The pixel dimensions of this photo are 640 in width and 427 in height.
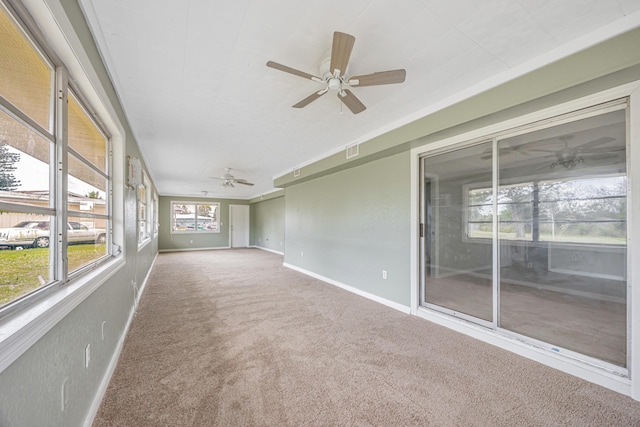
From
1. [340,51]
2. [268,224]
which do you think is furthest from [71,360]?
[268,224]

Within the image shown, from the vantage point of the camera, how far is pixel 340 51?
1635mm

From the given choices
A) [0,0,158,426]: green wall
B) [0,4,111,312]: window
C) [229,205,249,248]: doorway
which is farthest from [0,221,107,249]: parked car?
[229,205,249,248]: doorway

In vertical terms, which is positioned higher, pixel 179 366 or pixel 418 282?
pixel 418 282

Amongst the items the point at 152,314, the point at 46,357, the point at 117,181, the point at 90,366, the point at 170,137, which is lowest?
the point at 152,314

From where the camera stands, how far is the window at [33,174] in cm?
97

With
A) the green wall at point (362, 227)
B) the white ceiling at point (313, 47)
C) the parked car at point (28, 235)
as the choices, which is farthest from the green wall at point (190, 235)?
the parked car at point (28, 235)

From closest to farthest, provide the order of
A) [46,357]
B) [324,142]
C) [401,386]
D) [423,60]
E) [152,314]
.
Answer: [46,357] < [401,386] < [423,60] < [152,314] < [324,142]

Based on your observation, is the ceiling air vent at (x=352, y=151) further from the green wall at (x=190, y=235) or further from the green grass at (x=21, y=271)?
the green wall at (x=190, y=235)

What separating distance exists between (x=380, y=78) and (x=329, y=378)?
227cm

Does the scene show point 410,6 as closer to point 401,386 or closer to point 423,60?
point 423,60

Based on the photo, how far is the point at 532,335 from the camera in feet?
8.07

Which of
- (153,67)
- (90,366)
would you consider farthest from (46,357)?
(153,67)

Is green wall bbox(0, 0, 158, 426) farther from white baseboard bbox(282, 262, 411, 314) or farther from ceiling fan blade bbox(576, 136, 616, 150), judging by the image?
ceiling fan blade bbox(576, 136, 616, 150)

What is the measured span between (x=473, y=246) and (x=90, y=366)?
4374mm
